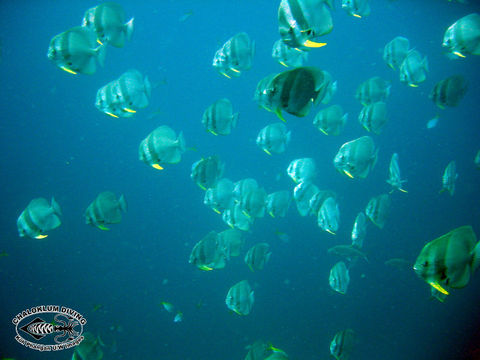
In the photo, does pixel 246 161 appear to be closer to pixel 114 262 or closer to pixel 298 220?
pixel 298 220

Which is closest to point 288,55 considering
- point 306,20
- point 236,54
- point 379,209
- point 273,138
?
point 236,54

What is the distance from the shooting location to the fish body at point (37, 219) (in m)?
4.46

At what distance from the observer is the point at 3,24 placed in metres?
18.0

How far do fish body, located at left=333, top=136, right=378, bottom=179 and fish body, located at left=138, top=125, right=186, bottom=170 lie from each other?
8.12 feet

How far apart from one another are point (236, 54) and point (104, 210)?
131 inches

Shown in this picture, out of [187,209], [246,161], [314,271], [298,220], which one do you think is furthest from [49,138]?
[314,271]

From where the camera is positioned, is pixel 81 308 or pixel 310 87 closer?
pixel 310 87

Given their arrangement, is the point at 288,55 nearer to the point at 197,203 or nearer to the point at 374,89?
the point at 374,89

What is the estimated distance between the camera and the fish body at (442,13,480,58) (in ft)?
14.1

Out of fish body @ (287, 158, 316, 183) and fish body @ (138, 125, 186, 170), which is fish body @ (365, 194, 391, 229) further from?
fish body @ (138, 125, 186, 170)

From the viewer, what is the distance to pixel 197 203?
19062 millimetres

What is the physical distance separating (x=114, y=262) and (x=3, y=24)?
1693cm

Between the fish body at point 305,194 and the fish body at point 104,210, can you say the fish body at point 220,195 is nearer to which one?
the fish body at point 305,194

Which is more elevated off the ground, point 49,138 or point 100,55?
point 100,55
